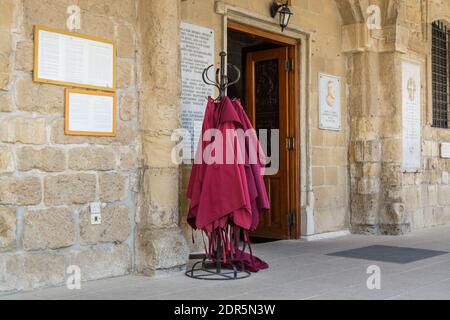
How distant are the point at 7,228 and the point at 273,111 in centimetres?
380

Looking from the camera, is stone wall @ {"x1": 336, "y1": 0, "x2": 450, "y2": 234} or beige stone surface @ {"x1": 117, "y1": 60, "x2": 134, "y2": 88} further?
stone wall @ {"x1": 336, "y1": 0, "x2": 450, "y2": 234}

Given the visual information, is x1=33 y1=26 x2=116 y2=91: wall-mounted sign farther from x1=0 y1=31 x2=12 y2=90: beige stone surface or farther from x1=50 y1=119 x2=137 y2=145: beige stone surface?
x1=50 y1=119 x2=137 y2=145: beige stone surface

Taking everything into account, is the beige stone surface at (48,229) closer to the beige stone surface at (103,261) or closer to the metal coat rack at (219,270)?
the beige stone surface at (103,261)

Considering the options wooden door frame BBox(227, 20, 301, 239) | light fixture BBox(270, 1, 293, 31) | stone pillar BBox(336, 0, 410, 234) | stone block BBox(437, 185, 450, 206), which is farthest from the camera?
stone block BBox(437, 185, 450, 206)

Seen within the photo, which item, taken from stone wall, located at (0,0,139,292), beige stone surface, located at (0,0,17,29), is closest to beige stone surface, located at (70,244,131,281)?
stone wall, located at (0,0,139,292)

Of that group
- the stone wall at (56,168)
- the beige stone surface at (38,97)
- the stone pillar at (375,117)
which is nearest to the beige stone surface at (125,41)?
the stone wall at (56,168)

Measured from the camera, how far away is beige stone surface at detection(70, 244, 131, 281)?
3.88m

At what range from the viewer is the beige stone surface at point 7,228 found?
3.48m

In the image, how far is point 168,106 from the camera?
13.9ft

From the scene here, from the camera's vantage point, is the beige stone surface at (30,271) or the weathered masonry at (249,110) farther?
the weathered masonry at (249,110)

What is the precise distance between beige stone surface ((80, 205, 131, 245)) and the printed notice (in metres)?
1.02

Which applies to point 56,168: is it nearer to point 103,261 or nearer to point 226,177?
point 103,261

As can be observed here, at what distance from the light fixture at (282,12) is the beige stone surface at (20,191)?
130 inches

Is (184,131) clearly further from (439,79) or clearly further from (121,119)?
(439,79)
